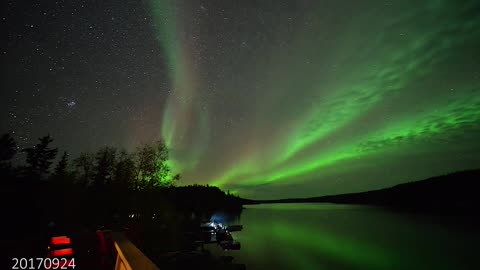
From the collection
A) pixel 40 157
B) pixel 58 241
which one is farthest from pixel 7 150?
pixel 58 241

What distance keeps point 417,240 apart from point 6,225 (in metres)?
107

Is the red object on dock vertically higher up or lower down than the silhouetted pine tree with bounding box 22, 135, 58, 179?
lower down

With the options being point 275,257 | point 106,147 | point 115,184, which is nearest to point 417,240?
point 275,257

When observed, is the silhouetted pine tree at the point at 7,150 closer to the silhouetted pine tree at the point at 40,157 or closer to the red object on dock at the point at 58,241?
the silhouetted pine tree at the point at 40,157

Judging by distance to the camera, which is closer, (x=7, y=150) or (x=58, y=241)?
(x=58, y=241)

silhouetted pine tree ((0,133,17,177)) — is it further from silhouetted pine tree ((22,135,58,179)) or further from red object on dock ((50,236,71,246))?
red object on dock ((50,236,71,246))

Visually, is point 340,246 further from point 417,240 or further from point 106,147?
point 106,147

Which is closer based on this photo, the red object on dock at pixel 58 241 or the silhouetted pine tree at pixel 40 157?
the red object on dock at pixel 58 241

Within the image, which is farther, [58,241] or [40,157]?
[40,157]

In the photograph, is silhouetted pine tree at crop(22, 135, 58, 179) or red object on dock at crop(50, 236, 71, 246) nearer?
red object on dock at crop(50, 236, 71, 246)

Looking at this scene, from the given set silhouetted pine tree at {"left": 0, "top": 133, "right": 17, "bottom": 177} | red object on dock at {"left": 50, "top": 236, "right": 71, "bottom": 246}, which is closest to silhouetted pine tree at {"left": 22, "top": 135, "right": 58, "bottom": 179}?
silhouetted pine tree at {"left": 0, "top": 133, "right": 17, "bottom": 177}

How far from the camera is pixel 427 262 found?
58938 millimetres

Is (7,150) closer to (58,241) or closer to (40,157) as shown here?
(40,157)

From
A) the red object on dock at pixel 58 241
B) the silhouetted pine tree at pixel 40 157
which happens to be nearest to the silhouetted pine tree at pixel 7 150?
the silhouetted pine tree at pixel 40 157
